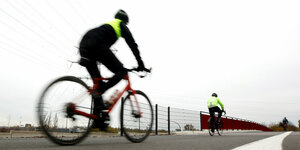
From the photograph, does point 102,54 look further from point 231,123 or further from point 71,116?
point 231,123

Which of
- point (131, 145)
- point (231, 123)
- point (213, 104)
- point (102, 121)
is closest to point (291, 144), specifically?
point (131, 145)

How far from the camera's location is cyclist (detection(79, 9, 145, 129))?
3064 mm

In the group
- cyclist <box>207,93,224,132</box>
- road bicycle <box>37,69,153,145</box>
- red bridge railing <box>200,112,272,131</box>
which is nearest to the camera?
road bicycle <box>37,69,153,145</box>

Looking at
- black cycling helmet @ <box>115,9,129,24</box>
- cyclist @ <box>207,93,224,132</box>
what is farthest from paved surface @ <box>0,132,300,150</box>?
cyclist @ <box>207,93,224,132</box>

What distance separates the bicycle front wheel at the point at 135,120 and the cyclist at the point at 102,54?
2.03 ft

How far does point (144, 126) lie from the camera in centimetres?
407

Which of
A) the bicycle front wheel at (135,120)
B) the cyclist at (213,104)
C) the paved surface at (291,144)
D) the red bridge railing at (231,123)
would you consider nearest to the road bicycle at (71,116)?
the bicycle front wheel at (135,120)

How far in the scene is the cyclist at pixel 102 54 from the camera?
3.06m

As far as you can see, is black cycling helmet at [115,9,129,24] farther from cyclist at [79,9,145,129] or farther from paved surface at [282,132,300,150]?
paved surface at [282,132,300,150]

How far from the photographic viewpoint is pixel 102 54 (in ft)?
10.3

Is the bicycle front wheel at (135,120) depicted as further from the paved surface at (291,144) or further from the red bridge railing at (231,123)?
the red bridge railing at (231,123)

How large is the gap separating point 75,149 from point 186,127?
10.7m

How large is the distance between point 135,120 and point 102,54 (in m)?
1.32

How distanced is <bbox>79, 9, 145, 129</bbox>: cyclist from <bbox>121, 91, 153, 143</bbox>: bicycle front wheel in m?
0.62
